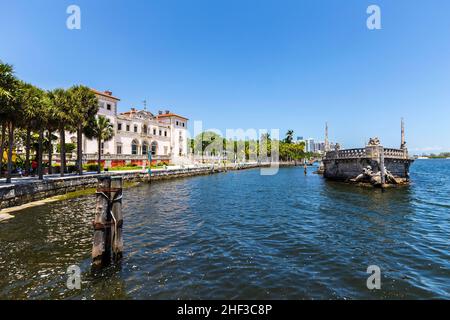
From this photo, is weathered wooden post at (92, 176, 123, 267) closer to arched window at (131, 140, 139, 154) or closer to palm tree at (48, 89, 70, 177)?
palm tree at (48, 89, 70, 177)

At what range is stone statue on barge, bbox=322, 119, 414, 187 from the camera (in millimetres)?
32312

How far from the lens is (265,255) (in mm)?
9633

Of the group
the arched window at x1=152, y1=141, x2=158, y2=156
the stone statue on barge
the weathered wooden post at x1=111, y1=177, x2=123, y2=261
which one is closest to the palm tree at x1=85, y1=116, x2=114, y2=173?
the arched window at x1=152, y1=141, x2=158, y2=156

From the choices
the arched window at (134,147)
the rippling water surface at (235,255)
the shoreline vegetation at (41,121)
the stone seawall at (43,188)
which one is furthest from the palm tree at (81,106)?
the arched window at (134,147)

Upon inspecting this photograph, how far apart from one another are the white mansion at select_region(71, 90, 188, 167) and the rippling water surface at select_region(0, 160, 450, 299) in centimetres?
4033

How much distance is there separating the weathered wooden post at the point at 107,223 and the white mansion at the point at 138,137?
4562cm

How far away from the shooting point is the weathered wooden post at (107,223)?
795cm

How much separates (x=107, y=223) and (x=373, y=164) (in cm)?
3491

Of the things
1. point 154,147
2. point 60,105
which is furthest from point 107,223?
point 154,147

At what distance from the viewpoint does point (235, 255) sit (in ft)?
31.5

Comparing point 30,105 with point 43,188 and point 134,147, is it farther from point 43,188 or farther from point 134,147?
point 134,147
